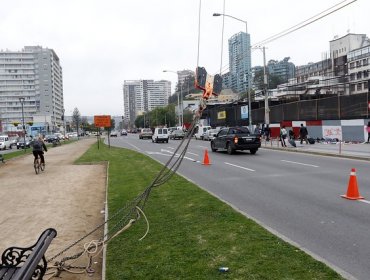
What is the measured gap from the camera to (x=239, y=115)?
52094mm

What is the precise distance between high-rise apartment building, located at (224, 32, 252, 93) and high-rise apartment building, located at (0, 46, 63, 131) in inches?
5272

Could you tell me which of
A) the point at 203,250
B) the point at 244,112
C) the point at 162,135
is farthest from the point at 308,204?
the point at 244,112

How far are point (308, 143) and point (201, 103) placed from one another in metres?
26.7

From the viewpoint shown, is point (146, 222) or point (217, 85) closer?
point (217, 85)

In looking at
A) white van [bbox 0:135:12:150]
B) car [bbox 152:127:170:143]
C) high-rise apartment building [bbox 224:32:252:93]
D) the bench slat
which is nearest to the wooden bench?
the bench slat

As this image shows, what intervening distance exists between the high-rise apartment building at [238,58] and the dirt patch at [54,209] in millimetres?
9509

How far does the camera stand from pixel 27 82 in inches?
6265

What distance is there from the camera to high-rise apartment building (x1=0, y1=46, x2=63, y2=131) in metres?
156

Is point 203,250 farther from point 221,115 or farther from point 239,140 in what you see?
point 221,115

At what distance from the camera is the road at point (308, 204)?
5.66m

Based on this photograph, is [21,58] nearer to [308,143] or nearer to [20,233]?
[308,143]

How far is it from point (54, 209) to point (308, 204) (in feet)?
20.3

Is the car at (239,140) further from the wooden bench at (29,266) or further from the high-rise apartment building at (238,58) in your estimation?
the wooden bench at (29,266)

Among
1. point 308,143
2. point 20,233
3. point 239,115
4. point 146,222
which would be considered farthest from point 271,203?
point 239,115
